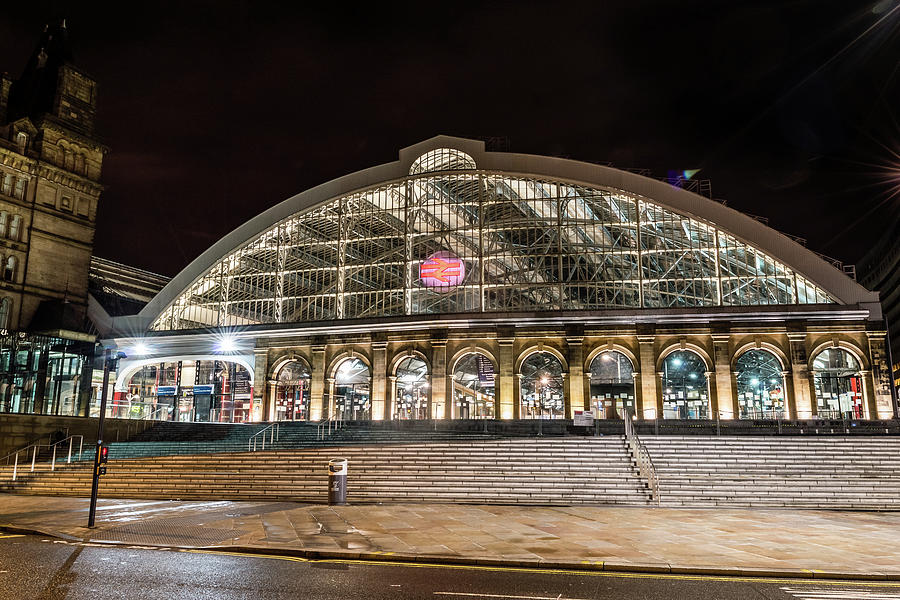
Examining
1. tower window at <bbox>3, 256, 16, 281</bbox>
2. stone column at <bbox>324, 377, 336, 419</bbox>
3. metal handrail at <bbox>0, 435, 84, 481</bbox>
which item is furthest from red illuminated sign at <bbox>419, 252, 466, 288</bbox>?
tower window at <bbox>3, 256, 16, 281</bbox>

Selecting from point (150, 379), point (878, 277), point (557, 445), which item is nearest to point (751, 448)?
point (557, 445)

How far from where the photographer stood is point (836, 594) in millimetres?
11156

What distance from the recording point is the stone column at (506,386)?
41.6 meters

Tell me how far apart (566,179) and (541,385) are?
17469 millimetres

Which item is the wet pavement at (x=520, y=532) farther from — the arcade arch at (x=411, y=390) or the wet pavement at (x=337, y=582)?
the arcade arch at (x=411, y=390)

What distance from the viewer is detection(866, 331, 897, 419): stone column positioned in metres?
37.8

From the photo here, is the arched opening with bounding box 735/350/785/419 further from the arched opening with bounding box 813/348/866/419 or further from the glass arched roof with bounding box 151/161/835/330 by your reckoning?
the glass arched roof with bounding box 151/161/835/330

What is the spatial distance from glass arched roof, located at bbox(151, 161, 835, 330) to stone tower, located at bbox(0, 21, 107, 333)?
31.3ft

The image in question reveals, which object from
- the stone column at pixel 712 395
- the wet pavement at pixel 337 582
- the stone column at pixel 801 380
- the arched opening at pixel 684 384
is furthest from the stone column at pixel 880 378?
the wet pavement at pixel 337 582

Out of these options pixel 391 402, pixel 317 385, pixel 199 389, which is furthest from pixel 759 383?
pixel 199 389

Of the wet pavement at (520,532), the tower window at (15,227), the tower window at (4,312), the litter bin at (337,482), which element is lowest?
the wet pavement at (520,532)

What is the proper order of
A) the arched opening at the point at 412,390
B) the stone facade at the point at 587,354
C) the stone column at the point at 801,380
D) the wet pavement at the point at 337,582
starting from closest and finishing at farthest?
the wet pavement at the point at 337,582, the stone column at the point at 801,380, the stone facade at the point at 587,354, the arched opening at the point at 412,390

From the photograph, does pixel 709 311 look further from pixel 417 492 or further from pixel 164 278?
pixel 164 278

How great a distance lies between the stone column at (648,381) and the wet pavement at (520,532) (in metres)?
18.0
